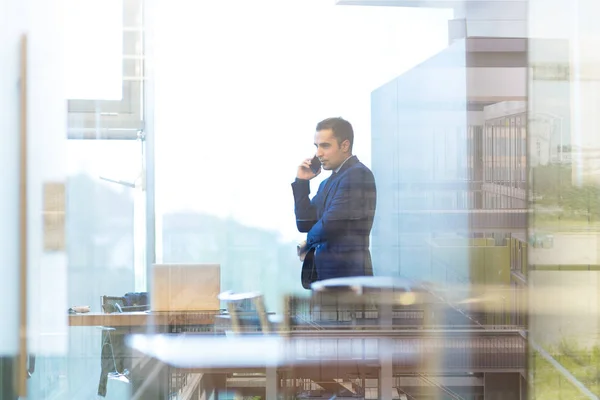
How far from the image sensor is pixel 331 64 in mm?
2264

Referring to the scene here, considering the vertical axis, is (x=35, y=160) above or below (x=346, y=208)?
above

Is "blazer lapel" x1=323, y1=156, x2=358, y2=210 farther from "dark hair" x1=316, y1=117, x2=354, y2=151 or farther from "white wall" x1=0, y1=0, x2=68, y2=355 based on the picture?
"white wall" x1=0, y1=0, x2=68, y2=355

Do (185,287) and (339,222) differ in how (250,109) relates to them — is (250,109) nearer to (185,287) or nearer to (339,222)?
(339,222)

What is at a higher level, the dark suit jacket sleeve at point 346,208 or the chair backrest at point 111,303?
the dark suit jacket sleeve at point 346,208

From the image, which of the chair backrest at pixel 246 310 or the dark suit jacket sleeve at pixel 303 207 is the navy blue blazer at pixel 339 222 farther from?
the chair backrest at pixel 246 310

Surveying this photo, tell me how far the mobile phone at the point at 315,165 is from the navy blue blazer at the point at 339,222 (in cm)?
4

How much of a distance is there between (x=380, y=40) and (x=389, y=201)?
1.57 feet

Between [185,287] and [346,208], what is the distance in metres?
0.53

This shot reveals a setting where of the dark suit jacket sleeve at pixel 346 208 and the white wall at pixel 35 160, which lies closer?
the white wall at pixel 35 160

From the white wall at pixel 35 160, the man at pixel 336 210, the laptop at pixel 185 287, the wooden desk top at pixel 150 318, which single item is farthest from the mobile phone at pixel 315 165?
the white wall at pixel 35 160

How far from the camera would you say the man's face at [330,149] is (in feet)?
7.45

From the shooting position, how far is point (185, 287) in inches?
89.1

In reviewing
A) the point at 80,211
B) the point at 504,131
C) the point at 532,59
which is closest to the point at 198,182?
the point at 80,211

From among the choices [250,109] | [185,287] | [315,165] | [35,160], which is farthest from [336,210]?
[35,160]
